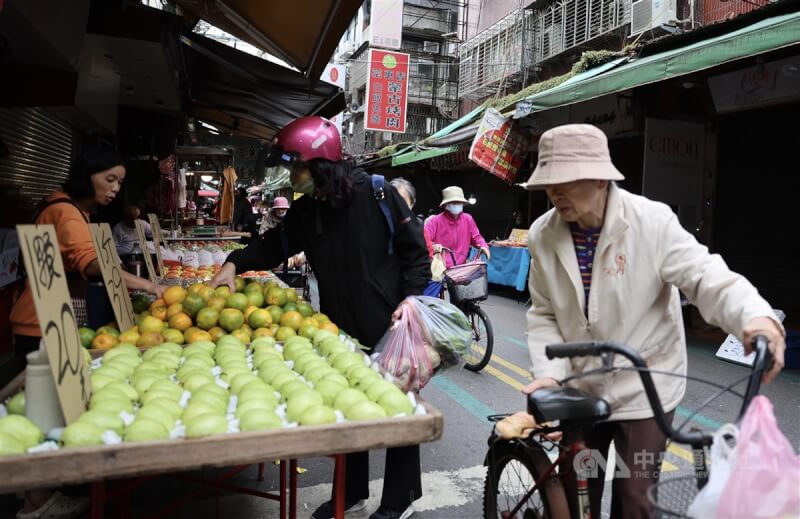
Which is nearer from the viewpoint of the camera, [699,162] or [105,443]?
[105,443]

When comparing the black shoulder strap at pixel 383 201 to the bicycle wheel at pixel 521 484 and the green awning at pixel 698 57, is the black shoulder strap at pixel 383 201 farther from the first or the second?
the green awning at pixel 698 57

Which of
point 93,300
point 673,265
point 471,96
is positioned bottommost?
point 93,300

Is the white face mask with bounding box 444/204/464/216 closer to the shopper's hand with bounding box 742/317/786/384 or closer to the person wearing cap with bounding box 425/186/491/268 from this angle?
the person wearing cap with bounding box 425/186/491/268

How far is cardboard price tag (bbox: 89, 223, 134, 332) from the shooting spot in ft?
9.70

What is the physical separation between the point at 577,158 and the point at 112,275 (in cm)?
239

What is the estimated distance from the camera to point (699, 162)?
33.3 ft

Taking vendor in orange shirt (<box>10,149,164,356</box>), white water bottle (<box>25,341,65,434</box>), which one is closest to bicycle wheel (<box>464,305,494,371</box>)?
vendor in orange shirt (<box>10,149,164,356</box>)

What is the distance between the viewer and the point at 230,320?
10.2 feet

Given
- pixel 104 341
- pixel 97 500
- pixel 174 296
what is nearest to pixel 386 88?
pixel 174 296

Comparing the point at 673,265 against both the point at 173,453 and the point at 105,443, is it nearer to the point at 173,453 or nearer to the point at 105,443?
the point at 173,453

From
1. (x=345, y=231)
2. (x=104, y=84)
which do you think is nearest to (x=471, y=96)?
(x=104, y=84)

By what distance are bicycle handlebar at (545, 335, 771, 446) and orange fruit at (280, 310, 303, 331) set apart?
160cm

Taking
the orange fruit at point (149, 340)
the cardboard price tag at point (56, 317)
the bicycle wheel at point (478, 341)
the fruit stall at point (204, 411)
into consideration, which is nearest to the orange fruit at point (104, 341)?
the fruit stall at point (204, 411)

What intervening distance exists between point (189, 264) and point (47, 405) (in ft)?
16.9
